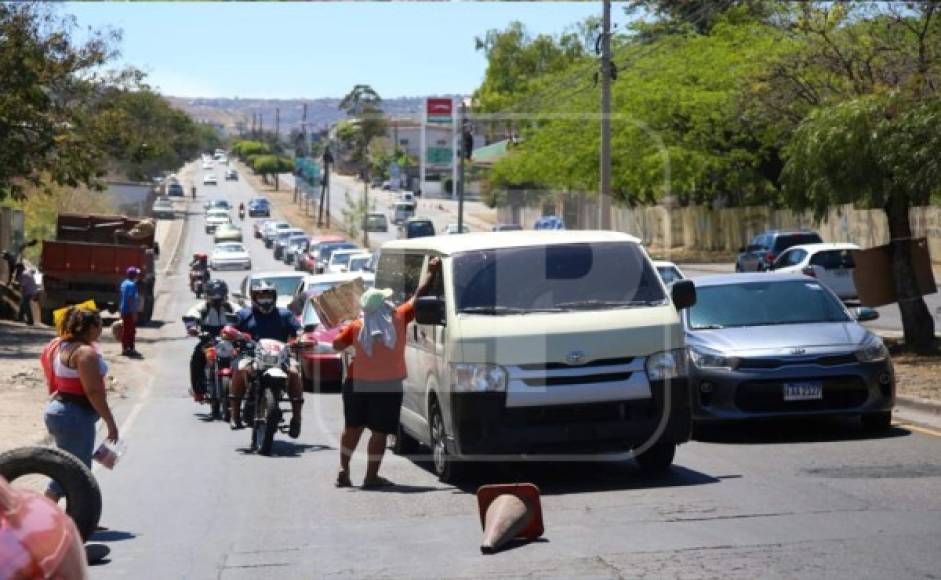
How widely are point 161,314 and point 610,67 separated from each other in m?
17.9

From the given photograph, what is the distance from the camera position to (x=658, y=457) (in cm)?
1324

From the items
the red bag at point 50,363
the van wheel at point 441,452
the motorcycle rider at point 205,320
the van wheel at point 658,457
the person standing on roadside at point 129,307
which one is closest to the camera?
the red bag at point 50,363

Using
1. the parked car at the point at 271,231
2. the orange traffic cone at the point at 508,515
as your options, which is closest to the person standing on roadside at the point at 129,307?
the orange traffic cone at the point at 508,515

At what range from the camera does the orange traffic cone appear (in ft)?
32.9

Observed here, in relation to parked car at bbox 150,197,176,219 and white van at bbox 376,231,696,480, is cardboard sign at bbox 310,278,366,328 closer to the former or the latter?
white van at bbox 376,231,696,480

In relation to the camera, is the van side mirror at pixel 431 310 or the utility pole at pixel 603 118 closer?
the van side mirror at pixel 431 310

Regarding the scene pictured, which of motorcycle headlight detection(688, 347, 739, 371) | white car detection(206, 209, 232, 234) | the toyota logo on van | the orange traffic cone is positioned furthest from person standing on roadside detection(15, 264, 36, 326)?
white car detection(206, 209, 232, 234)

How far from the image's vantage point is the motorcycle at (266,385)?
15.9 metres

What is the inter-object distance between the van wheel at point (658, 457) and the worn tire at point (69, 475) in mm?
4796

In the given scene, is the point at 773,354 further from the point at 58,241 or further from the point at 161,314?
the point at 161,314

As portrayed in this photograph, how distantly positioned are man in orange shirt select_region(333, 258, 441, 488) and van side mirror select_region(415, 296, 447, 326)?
0.26 metres

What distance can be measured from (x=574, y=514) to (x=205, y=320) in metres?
9.27

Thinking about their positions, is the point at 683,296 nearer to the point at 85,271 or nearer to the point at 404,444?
the point at 404,444

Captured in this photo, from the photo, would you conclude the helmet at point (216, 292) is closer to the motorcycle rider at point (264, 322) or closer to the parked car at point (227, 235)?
the motorcycle rider at point (264, 322)
